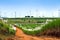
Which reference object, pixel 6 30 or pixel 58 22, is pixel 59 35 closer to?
Result: pixel 58 22

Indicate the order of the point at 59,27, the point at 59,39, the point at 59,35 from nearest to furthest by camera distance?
1. the point at 59,39
2. the point at 59,35
3. the point at 59,27

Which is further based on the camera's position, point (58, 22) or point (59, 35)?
point (58, 22)

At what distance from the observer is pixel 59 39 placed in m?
19.2

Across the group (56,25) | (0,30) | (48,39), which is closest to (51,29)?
(56,25)

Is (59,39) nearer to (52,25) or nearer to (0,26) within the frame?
(52,25)

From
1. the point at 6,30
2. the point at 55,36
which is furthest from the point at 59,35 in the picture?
the point at 6,30

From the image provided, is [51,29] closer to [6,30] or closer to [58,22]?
[58,22]

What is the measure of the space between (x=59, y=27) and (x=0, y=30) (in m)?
6.58

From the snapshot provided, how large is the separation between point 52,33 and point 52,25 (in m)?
2.10

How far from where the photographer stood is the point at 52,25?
23.9 m

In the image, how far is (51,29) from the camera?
23.2 metres

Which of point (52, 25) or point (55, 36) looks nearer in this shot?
point (55, 36)

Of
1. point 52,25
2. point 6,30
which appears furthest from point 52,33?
point 6,30

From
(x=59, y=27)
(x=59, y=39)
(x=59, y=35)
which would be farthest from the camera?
(x=59, y=27)
